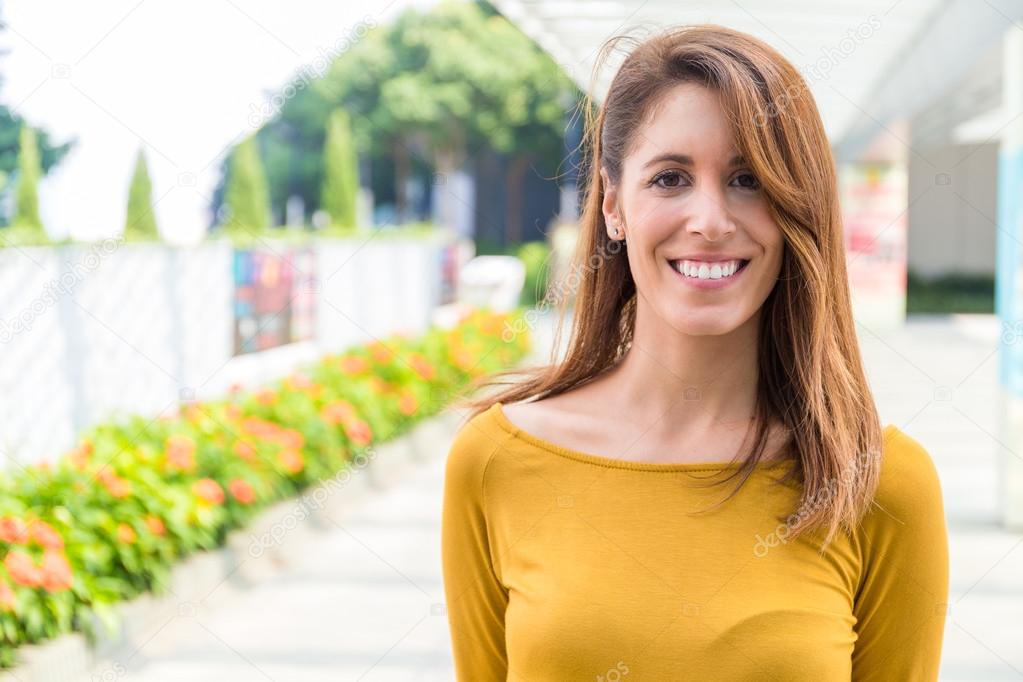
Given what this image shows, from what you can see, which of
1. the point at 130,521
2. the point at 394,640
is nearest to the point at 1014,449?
the point at 394,640

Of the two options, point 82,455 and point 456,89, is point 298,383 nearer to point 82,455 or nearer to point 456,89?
point 82,455

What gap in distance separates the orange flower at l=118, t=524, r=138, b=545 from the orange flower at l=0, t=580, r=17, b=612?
2.61 feet

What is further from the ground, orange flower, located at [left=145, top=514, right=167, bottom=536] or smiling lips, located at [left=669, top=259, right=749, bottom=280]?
smiling lips, located at [left=669, top=259, right=749, bottom=280]

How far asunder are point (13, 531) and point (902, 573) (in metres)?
3.59

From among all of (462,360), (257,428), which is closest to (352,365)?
(462,360)

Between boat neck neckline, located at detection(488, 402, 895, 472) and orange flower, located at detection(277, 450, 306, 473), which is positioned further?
orange flower, located at detection(277, 450, 306, 473)

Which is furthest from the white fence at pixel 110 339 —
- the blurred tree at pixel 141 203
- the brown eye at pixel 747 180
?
the brown eye at pixel 747 180

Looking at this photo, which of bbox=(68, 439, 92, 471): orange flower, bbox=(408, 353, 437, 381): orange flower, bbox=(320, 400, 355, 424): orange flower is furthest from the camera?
bbox=(408, 353, 437, 381): orange flower

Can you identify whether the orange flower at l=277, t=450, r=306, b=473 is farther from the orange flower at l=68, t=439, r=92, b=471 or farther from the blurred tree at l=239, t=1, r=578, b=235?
the blurred tree at l=239, t=1, r=578, b=235

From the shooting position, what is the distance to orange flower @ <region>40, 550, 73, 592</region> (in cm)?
416

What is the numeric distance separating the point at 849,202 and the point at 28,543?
14.8 metres

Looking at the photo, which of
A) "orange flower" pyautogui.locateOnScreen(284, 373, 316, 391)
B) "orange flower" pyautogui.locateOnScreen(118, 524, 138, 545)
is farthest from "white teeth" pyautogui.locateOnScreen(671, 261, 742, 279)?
"orange flower" pyautogui.locateOnScreen(284, 373, 316, 391)

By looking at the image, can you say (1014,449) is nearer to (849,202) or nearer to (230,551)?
(230,551)

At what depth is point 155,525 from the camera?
511 cm
